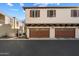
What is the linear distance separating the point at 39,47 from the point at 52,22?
0.52m

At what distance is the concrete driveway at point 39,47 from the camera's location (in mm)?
3496

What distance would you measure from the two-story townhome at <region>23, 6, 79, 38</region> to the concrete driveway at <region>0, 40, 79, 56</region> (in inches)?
4.5

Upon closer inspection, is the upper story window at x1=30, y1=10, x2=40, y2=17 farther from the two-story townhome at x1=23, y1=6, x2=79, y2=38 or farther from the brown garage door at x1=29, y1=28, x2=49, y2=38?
the brown garage door at x1=29, y1=28, x2=49, y2=38

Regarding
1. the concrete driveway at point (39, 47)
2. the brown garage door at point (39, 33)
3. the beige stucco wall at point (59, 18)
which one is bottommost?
the concrete driveway at point (39, 47)

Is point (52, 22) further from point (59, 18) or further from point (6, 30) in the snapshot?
point (6, 30)

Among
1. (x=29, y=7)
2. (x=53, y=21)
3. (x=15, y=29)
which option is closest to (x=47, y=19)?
(x=53, y=21)

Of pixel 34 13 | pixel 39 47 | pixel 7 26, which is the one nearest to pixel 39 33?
pixel 39 47

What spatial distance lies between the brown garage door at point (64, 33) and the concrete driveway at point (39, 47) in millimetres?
94

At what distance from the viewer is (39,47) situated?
11.7ft

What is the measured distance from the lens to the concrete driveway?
3.50 metres

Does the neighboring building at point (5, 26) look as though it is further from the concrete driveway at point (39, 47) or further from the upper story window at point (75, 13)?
the upper story window at point (75, 13)

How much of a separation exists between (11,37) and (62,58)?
98cm

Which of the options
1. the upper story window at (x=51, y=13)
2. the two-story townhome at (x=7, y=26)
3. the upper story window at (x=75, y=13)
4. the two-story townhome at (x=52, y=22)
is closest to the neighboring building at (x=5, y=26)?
the two-story townhome at (x=7, y=26)

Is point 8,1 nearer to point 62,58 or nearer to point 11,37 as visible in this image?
point 11,37
